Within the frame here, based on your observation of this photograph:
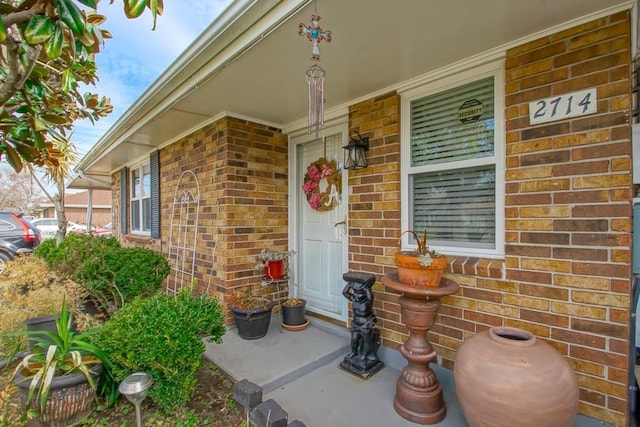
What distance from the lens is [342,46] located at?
74.2 inches

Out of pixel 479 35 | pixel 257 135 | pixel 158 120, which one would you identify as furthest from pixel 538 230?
pixel 158 120

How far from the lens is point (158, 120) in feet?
11.0

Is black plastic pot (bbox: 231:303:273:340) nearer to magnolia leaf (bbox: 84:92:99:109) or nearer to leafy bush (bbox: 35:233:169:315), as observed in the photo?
leafy bush (bbox: 35:233:169:315)

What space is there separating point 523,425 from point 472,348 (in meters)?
0.37

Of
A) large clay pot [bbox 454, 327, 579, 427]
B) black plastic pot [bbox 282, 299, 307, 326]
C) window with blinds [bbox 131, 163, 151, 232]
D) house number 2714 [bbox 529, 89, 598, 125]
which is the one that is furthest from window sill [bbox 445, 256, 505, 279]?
window with blinds [bbox 131, 163, 151, 232]

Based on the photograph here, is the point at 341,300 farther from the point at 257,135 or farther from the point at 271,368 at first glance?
the point at 257,135

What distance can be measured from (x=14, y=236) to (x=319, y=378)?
Answer: 949cm

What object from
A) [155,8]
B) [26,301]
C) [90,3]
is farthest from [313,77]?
[26,301]

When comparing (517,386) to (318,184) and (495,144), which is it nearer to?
(495,144)

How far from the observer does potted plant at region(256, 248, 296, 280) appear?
128 inches

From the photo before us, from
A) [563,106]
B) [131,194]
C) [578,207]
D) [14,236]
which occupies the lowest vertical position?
[14,236]

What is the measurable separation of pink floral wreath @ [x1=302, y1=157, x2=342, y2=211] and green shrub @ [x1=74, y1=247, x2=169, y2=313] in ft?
7.02

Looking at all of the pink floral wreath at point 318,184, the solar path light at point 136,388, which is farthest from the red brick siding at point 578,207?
the solar path light at point 136,388

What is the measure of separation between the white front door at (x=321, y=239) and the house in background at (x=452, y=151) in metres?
0.02
